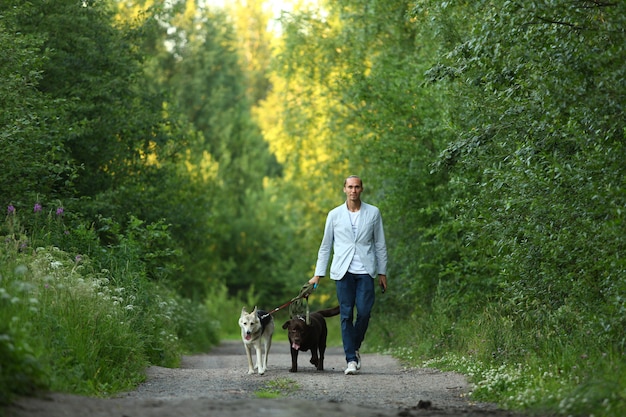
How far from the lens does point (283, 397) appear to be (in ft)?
32.1

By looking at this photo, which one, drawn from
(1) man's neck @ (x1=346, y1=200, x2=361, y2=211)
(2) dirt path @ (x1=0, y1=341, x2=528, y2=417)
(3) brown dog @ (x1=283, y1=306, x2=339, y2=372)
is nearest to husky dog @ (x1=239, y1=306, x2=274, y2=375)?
(2) dirt path @ (x1=0, y1=341, x2=528, y2=417)

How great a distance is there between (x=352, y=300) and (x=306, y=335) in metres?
0.90

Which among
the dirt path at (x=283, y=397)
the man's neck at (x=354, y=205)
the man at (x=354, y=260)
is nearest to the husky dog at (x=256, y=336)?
the dirt path at (x=283, y=397)

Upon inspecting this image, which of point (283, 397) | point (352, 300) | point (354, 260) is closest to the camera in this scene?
point (283, 397)

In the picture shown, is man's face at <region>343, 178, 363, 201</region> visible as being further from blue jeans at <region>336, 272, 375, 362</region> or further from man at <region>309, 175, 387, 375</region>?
blue jeans at <region>336, 272, 375, 362</region>

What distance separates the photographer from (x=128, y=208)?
813 inches

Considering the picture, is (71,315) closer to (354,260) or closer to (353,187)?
(354,260)

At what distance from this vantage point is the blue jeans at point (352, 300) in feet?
42.5

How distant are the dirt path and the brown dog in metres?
0.26

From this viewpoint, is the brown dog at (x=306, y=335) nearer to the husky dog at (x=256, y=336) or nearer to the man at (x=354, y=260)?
the husky dog at (x=256, y=336)

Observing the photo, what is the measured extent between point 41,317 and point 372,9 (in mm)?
17110

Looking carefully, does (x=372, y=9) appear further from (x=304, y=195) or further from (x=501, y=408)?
(x=501, y=408)

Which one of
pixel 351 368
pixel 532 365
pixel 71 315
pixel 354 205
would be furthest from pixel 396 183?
pixel 71 315

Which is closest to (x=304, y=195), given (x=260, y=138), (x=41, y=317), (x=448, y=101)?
(x=260, y=138)
